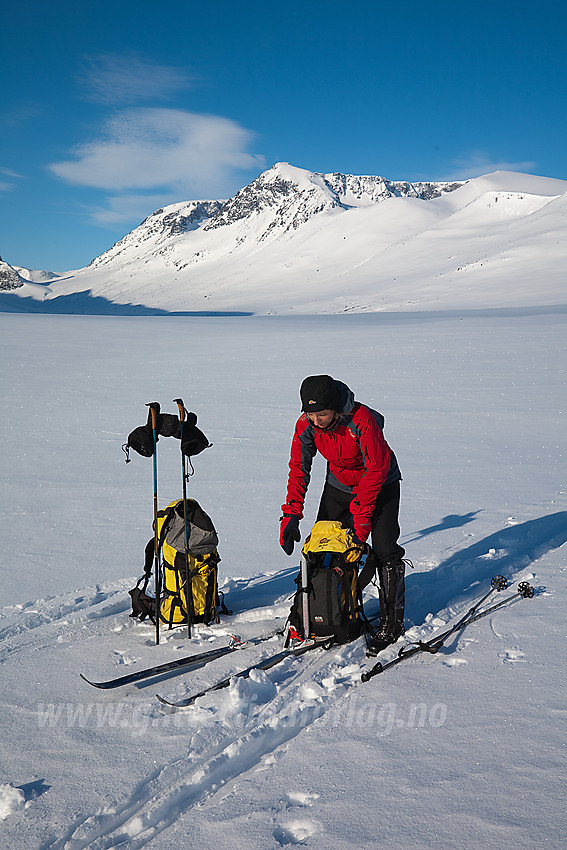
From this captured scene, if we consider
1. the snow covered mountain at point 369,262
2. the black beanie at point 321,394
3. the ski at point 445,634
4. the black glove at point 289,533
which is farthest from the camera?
the snow covered mountain at point 369,262

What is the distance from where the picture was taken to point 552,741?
2.40 m

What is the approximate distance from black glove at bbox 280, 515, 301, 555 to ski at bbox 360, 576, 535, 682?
34.1 inches

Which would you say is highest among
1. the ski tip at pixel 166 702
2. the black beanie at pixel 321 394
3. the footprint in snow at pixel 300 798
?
the black beanie at pixel 321 394

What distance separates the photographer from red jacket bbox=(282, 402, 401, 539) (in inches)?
133

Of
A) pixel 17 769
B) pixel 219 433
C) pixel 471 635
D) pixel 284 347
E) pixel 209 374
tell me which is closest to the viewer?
pixel 17 769

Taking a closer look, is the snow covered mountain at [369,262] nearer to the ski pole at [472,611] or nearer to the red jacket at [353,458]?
the ski pole at [472,611]

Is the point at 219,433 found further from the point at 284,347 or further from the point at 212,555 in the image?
the point at 284,347

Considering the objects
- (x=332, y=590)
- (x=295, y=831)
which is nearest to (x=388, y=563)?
(x=332, y=590)

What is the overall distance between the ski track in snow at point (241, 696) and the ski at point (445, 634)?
0.07m

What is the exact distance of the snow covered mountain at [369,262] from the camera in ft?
164

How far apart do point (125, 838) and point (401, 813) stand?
99 cm

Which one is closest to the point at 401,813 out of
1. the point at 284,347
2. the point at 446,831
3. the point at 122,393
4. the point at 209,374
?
the point at 446,831

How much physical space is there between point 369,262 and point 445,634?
293ft

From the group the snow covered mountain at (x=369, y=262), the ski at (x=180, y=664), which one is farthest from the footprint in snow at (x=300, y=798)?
the snow covered mountain at (x=369, y=262)
